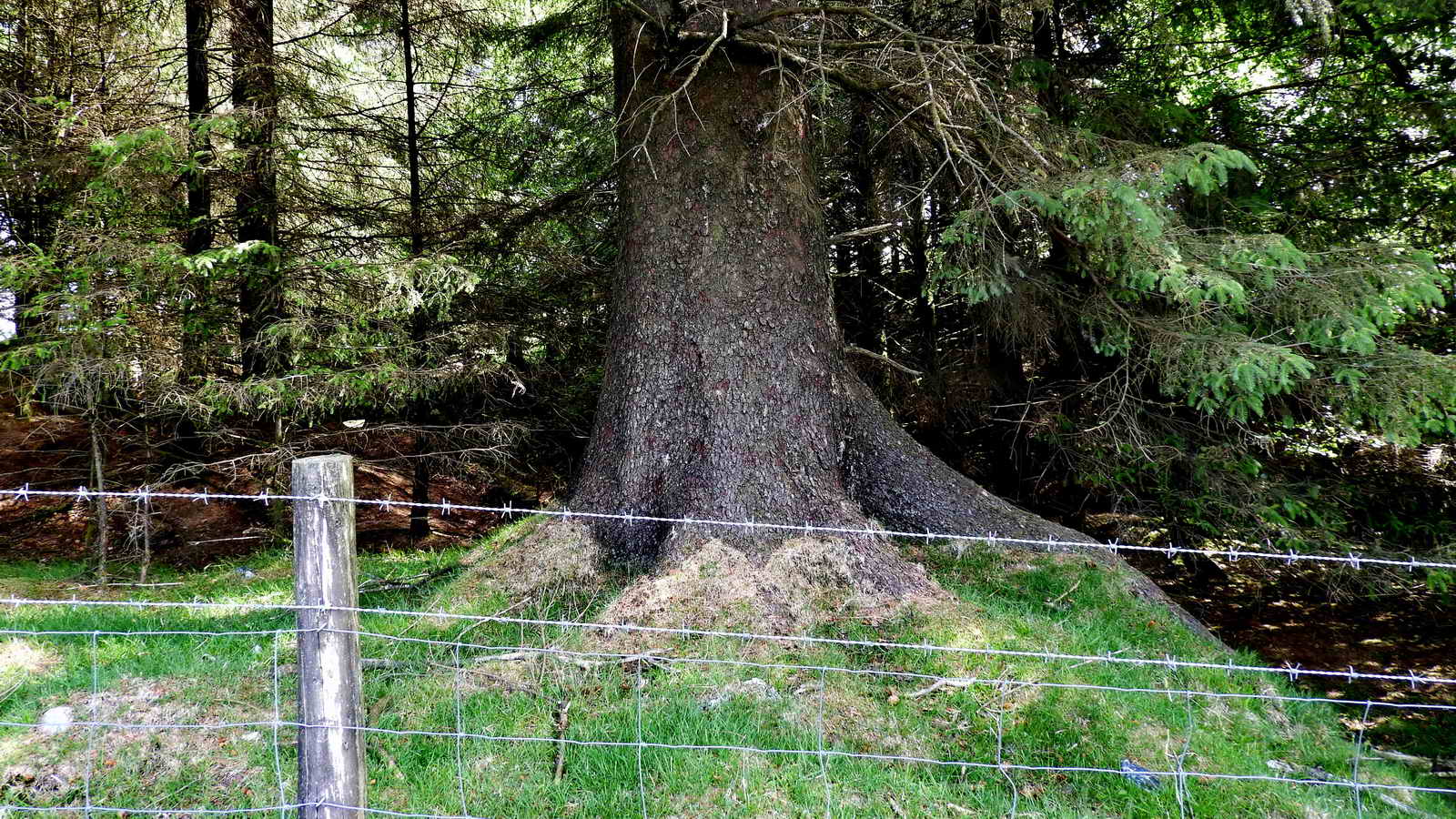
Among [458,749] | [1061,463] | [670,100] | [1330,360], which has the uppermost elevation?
[670,100]

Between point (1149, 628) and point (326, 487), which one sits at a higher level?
point (326, 487)

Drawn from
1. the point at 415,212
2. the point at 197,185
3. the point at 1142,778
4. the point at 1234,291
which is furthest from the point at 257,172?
the point at 1142,778

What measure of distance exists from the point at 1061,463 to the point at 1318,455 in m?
2.19

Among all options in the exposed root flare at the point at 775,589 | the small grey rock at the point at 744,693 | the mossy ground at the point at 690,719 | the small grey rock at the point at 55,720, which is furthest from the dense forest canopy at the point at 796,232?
the small grey rock at the point at 55,720

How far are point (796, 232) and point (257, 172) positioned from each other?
16.7 ft

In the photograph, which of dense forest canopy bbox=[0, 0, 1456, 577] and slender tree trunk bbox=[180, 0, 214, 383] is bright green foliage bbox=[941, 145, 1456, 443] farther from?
slender tree trunk bbox=[180, 0, 214, 383]

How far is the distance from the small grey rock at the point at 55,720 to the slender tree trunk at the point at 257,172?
355 cm

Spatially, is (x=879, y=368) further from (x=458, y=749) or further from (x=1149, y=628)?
(x=458, y=749)

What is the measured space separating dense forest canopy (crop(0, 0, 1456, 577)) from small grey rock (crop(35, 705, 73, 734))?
2.83m

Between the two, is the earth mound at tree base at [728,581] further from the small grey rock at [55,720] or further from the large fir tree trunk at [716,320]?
the small grey rock at [55,720]

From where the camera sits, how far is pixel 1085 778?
3953mm

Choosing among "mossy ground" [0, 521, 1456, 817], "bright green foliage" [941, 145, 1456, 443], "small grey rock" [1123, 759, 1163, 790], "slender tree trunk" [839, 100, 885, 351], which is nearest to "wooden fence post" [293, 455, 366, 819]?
"mossy ground" [0, 521, 1456, 817]

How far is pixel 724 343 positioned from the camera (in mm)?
6004

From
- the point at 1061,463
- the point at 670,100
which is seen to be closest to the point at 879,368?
the point at 1061,463
